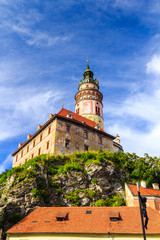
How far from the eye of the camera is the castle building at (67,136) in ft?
133

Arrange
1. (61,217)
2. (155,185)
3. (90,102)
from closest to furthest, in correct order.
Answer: (61,217)
(155,185)
(90,102)

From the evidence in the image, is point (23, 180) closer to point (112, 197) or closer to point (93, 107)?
point (112, 197)

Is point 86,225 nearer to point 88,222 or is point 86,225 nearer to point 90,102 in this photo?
point 88,222

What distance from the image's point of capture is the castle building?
40656 mm

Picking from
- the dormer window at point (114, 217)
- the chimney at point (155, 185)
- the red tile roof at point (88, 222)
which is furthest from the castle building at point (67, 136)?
the dormer window at point (114, 217)

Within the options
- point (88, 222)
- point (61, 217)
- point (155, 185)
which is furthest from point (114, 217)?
point (155, 185)

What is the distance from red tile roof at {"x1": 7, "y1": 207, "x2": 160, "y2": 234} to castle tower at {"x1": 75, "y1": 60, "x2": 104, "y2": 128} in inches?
1352

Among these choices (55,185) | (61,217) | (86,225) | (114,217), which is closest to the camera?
(86,225)

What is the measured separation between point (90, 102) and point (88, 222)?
40.0 m

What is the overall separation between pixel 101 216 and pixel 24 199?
34.8ft

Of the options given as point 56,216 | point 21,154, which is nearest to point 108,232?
point 56,216

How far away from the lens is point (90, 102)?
194ft

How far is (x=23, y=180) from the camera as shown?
29.9 m

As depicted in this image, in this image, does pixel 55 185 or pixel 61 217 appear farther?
pixel 55 185
